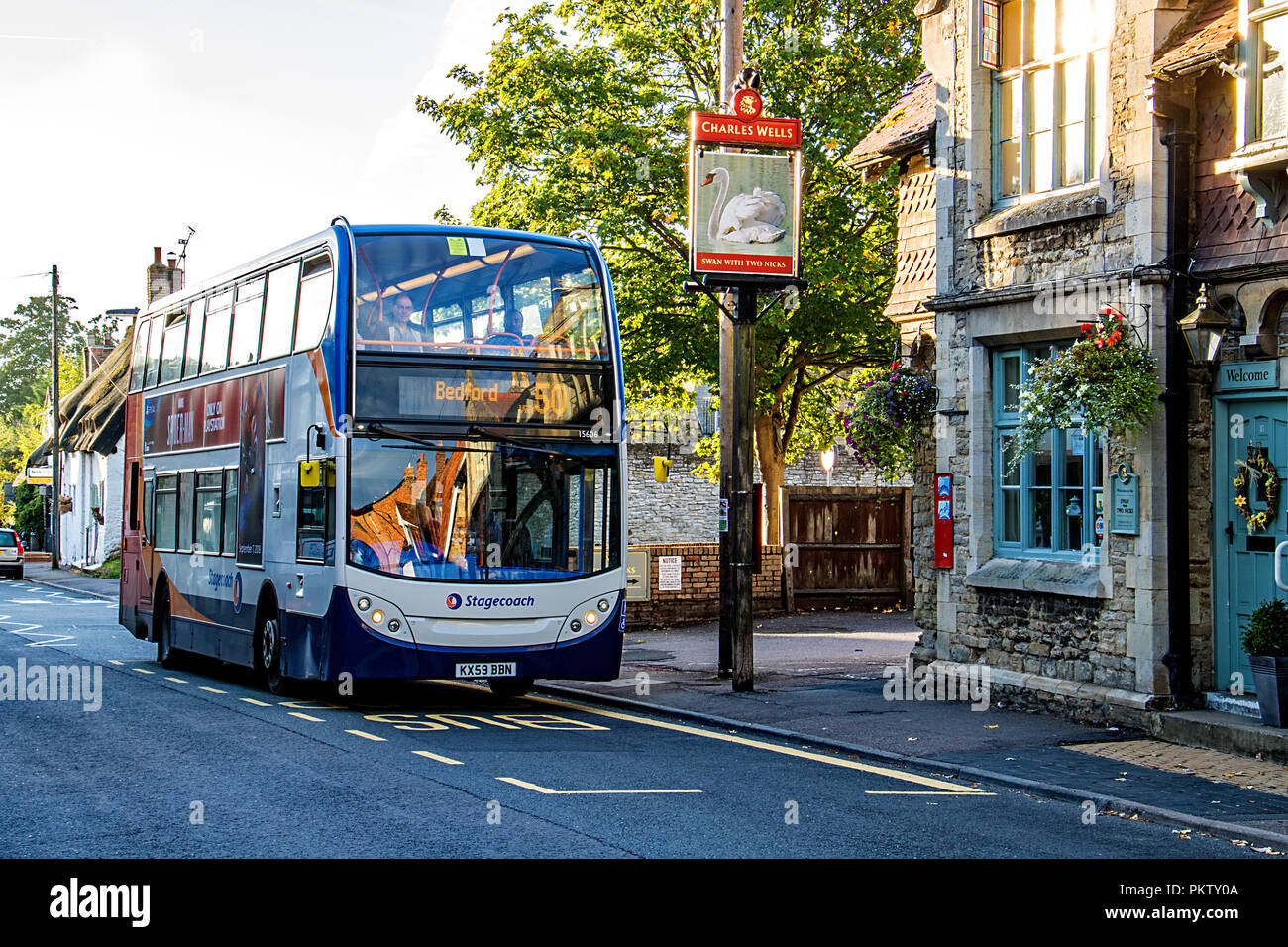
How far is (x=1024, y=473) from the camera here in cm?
1402

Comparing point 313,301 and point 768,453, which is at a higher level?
point 313,301

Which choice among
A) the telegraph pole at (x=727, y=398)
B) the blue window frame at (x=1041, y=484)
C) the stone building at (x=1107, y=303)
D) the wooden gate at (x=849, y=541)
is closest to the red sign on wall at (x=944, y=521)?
the stone building at (x=1107, y=303)

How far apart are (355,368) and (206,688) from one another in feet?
16.7

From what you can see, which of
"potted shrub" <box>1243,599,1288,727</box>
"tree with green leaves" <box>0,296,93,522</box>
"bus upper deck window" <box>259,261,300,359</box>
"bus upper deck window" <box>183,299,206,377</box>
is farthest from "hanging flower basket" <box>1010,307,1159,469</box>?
"tree with green leaves" <box>0,296,93,522</box>

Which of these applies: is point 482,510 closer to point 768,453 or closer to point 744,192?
point 744,192

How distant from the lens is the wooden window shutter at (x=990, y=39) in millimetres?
14172

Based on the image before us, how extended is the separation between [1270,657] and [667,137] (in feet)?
56.8

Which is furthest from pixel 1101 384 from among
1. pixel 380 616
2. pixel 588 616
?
pixel 380 616

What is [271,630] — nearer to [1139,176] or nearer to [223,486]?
[223,486]

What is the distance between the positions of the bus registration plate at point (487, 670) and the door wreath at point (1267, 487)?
21.3 feet

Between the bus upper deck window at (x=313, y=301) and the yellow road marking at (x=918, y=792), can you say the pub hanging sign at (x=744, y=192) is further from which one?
the yellow road marking at (x=918, y=792)

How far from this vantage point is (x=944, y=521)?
1478 centimetres

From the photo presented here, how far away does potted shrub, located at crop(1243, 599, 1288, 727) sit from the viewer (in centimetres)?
1107
